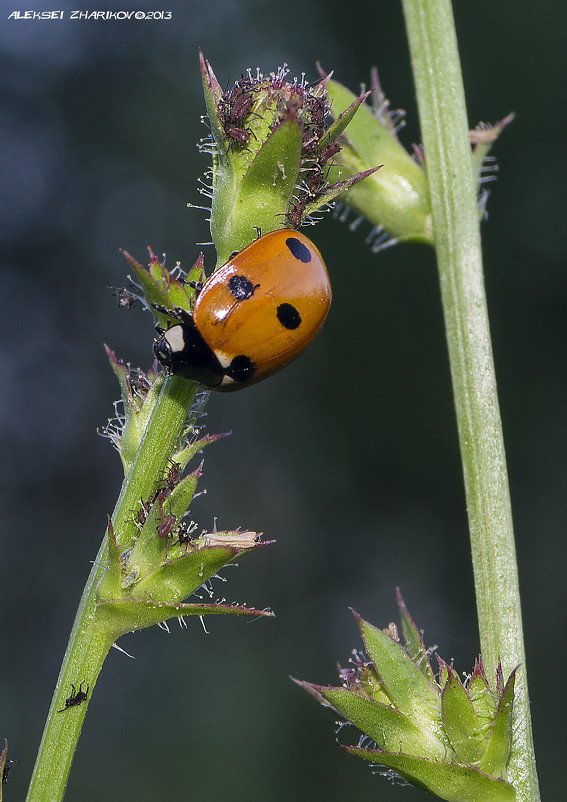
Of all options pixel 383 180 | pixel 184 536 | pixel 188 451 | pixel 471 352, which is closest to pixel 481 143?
pixel 383 180

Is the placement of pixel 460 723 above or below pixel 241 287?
below

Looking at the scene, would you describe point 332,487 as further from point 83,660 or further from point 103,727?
point 83,660

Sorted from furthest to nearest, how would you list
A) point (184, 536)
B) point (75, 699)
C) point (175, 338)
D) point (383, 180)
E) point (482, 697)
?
point (383, 180) → point (175, 338) → point (482, 697) → point (184, 536) → point (75, 699)

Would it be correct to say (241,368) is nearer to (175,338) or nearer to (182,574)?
(175,338)

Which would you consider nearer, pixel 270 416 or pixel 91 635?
pixel 91 635

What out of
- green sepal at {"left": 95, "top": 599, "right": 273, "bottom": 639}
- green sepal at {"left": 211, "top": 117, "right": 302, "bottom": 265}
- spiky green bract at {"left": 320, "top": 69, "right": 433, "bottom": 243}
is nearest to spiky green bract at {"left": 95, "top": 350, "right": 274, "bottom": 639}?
green sepal at {"left": 95, "top": 599, "right": 273, "bottom": 639}

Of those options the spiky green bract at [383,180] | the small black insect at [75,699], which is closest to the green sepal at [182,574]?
the small black insect at [75,699]

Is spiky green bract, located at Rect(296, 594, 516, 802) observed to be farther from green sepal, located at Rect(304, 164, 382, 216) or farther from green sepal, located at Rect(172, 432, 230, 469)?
green sepal, located at Rect(304, 164, 382, 216)

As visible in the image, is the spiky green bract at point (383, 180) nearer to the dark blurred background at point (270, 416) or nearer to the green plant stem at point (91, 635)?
the green plant stem at point (91, 635)
